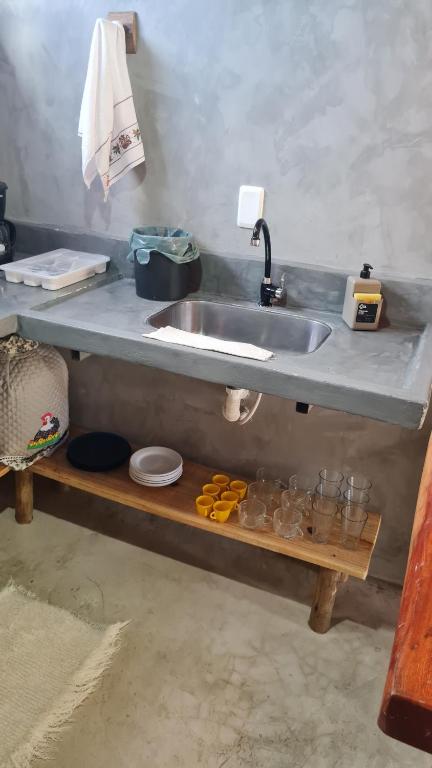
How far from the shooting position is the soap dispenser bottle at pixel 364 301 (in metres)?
1.54

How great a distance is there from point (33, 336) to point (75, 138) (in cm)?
76

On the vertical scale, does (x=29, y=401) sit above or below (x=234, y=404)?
below

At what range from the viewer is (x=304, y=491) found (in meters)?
1.87

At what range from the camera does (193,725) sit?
140 centimetres

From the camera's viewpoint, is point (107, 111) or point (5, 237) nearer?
point (107, 111)

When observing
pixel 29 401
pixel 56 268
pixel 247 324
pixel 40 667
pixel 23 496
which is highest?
pixel 56 268

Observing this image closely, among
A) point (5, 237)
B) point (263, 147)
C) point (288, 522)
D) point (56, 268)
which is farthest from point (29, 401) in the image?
point (263, 147)

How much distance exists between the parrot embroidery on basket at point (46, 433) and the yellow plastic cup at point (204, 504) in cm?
Result: 55

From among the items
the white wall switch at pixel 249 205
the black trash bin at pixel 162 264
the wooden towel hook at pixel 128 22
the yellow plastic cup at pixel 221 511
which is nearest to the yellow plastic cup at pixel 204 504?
the yellow plastic cup at pixel 221 511

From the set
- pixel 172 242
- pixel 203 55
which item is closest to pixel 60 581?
pixel 172 242

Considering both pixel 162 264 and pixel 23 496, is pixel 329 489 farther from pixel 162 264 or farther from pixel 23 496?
pixel 23 496

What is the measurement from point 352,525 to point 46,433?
40.5 inches

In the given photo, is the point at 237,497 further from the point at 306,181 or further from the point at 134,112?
the point at 134,112

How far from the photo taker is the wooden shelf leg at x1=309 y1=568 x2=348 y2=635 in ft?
5.39
